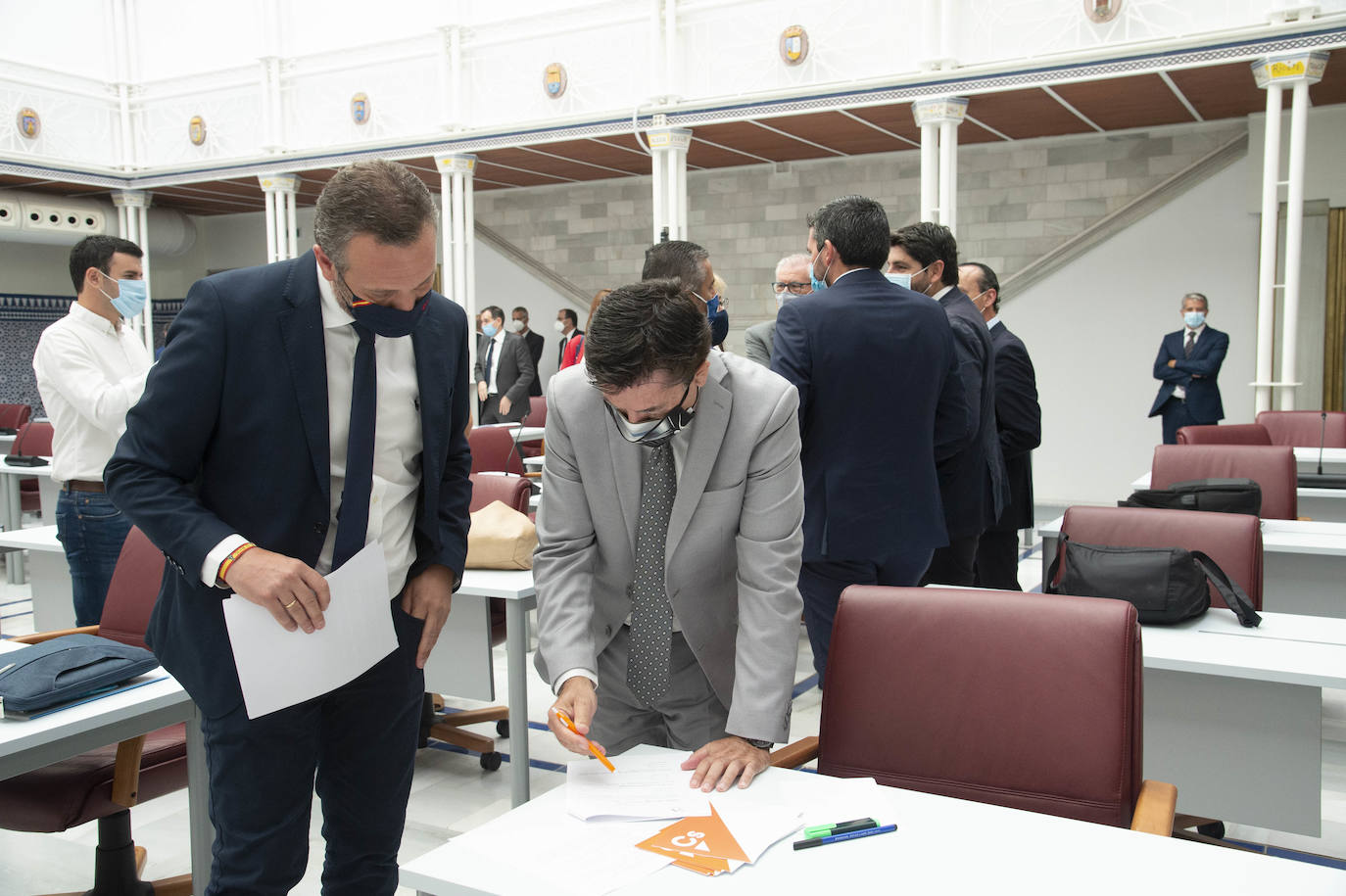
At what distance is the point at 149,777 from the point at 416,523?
1.16 metres

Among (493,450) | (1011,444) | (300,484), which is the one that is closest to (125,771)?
(300,484)

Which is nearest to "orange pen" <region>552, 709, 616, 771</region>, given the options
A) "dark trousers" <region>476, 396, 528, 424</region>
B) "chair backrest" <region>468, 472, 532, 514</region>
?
"chair backrest" <region>468, 472, 532, 514</region>

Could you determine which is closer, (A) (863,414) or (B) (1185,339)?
(A) (863,414)

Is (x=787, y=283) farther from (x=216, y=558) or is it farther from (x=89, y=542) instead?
(x=216, y=558)

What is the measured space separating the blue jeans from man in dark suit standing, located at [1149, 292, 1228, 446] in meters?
7.71

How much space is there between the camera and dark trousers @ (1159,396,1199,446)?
8.48 meters

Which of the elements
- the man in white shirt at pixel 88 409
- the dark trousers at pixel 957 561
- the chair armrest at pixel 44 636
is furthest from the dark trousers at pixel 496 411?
the chair armrest at pixel 44 636

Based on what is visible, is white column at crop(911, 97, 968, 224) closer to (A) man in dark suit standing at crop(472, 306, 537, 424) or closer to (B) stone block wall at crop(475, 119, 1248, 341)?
(B) stone block wall at crop(475, 119, 1248, 341)

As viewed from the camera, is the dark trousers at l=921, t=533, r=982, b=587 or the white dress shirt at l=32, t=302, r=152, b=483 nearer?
the white dress shirt at l=32, t=302, r=152, b=483

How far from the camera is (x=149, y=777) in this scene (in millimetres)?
2516

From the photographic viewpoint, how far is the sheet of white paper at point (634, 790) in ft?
5.00

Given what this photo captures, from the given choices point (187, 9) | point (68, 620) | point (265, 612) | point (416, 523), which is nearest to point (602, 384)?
point (416, 523)

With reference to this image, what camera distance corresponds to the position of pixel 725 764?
1659 mm

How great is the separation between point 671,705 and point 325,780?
0.65m
